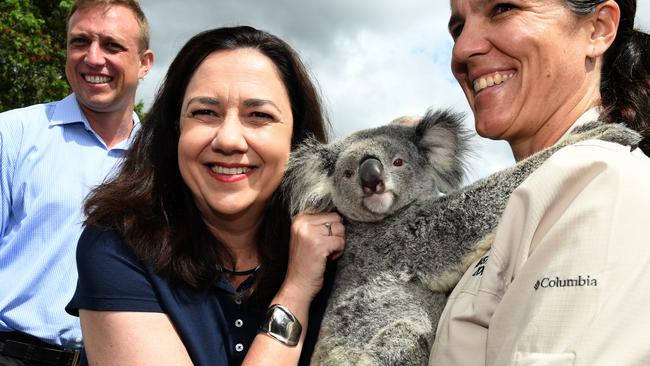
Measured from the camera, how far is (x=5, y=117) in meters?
4.37

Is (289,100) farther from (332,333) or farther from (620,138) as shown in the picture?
(620,138)

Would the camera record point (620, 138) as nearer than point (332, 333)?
Yes

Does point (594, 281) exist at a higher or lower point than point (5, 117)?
lower

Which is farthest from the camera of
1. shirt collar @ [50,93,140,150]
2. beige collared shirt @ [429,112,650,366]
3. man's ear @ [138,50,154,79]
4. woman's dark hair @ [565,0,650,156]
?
man's ear @ [138,50,154,79]

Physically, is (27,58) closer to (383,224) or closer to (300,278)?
(383,224)

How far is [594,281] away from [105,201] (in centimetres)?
196

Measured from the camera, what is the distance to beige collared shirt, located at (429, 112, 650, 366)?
1.31 m

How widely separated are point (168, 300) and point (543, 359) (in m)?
1.49

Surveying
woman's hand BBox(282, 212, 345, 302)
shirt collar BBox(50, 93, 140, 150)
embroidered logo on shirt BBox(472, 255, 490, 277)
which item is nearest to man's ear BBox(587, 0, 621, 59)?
embroidered logo on shirt BBox(472, 255, 490, 277)

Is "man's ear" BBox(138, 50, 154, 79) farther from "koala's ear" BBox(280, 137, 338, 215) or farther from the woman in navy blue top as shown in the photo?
"koala's ear" BBox(280, 137, 338, 215)

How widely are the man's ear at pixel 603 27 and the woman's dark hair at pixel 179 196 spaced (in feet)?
4.40

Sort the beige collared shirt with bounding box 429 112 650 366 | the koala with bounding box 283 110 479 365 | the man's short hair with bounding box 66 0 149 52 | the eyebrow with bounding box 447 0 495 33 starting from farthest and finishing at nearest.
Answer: the man's short hair with bounding box 66 0 149 52, the koala with bounding box 283 110 479 365, the eyebrow with bounding box 447 0 495 33, the beige collared shirt with bounding box 429 112 650 366

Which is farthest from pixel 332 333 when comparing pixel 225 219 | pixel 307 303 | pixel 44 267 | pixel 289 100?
pixel 44 267

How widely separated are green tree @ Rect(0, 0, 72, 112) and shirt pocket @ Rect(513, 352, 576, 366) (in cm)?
1534
